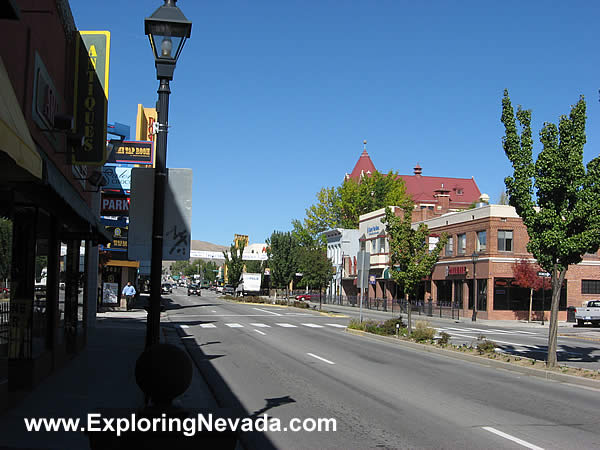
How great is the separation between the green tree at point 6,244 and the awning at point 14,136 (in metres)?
4.60

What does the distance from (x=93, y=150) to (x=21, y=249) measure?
3.22m

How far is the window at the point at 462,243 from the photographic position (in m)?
51.1

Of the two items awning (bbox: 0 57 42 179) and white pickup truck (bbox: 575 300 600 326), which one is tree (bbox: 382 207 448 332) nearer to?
white pickup truck (bbox: 575 300 600 326)

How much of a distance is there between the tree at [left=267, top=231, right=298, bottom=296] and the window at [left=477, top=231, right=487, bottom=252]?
2549cm

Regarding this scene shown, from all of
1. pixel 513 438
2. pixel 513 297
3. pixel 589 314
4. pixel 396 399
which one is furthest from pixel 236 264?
pixel 513 438

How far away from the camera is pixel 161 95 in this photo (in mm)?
6961

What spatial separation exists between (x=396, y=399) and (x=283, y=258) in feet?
194

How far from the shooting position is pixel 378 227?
6900 centimetres

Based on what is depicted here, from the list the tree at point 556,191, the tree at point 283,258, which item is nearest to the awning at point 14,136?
the tree at point 556,191

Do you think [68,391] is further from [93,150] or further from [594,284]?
[594,284]

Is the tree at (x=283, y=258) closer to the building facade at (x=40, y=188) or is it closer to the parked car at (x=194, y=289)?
the parked car at (x=194, y=289)

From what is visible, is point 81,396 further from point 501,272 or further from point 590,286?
point 590,286

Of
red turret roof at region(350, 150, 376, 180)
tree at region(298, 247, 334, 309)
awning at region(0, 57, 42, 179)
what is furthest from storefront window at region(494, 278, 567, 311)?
red turret roof at region(350, 150, 376, 180)

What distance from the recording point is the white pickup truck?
40.2m
